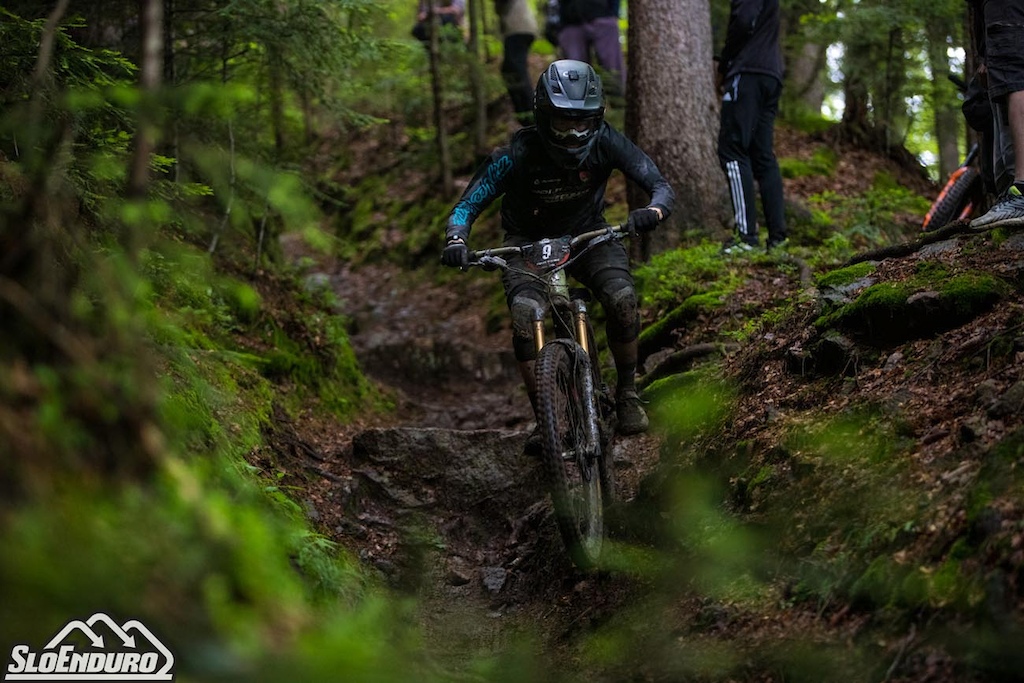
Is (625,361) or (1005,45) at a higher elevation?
(1005,45)

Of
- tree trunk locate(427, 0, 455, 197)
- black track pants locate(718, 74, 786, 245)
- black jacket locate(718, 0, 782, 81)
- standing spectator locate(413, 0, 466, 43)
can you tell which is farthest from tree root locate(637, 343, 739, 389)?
standing spectator locate(413, 0, 466, 43)

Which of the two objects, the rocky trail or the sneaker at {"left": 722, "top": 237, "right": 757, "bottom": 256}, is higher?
the sneaker at {"left": 722, "top": 237, "right": 757, "bottom": 256}

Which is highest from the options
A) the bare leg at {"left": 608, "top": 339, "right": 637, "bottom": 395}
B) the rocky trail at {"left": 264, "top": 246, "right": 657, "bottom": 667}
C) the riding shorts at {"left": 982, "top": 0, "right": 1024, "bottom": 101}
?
the riding shorts at {"left": 982, "top": 0, "right": 1024, "bottom": 101}

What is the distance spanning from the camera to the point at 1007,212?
213 inches

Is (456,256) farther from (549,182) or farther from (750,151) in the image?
(750,151)

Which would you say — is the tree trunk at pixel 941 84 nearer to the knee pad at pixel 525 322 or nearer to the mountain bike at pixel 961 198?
the mountain bike at pixel 961 198

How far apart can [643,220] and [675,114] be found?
4.71 meters

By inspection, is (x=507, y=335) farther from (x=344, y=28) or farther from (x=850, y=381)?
(x=850, y=381)

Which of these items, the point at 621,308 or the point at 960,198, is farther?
the point at 960,198

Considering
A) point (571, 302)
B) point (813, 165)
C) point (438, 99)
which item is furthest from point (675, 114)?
point (438, 99)

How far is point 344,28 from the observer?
27.2 feet

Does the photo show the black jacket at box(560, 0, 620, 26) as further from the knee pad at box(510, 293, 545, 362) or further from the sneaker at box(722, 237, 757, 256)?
the knee pad at box(510, 293, 545, 362)

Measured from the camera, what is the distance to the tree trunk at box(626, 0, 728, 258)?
9641mm

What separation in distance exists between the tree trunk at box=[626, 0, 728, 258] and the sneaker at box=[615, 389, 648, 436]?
3326 millimetres
